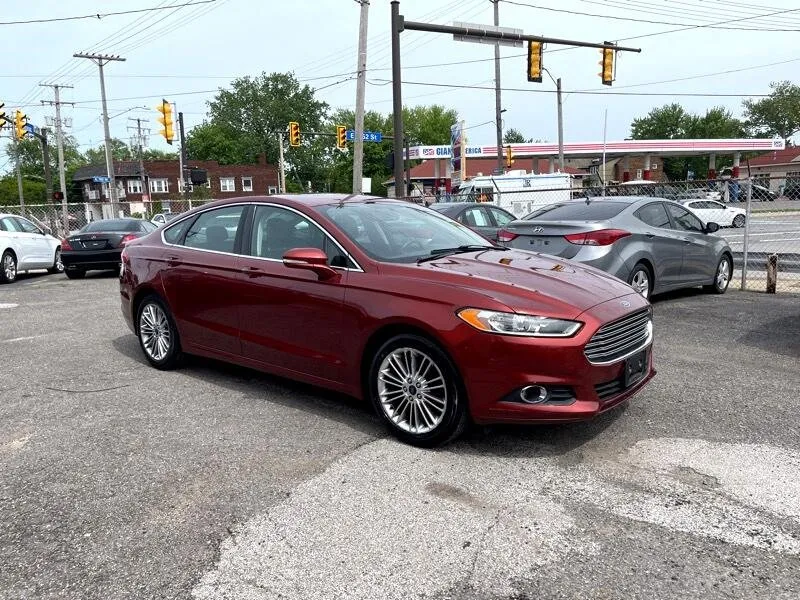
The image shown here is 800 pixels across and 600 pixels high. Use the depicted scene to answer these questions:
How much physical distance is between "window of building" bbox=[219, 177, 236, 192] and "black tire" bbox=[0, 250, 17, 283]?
2497 inches

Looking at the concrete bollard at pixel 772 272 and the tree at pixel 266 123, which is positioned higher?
the tree at pixel 266 123

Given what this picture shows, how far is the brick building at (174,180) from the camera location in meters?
74.6

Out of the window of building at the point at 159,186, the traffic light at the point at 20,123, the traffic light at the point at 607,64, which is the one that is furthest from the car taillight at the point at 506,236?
the window of building at the point at 159,186

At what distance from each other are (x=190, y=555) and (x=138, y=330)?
3.81 meters

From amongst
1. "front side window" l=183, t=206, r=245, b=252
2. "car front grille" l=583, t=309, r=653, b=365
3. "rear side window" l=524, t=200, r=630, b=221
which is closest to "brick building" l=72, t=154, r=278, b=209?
"rear side window" l=524, t=200, r=630, b=221

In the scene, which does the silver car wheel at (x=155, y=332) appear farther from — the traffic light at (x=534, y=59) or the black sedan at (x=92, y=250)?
the traffic light at (x=534, y=59)

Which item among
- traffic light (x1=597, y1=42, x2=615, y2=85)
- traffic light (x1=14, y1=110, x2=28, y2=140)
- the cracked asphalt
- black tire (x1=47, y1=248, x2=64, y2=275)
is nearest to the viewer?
the cracked asphalt

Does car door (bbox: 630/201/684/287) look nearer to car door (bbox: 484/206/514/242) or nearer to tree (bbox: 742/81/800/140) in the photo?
car door (bbox: 484/206/514/242)

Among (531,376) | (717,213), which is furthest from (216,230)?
(717,213)

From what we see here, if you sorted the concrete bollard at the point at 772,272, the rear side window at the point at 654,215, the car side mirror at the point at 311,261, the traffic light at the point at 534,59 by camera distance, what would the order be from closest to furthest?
the car side mirror at the point at 311,261 → the rear side window at the point at 654,215 → the concrete bollard at the point at 772,272 → the traffic light at the point at 534,59

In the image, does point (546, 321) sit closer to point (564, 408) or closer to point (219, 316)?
point (564, 408)

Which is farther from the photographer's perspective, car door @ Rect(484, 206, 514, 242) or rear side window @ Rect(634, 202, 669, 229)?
car door @ Rect(484, 206, 514, 242)

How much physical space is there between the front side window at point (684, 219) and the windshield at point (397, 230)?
5.02m

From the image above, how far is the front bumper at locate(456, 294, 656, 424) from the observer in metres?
3.76
